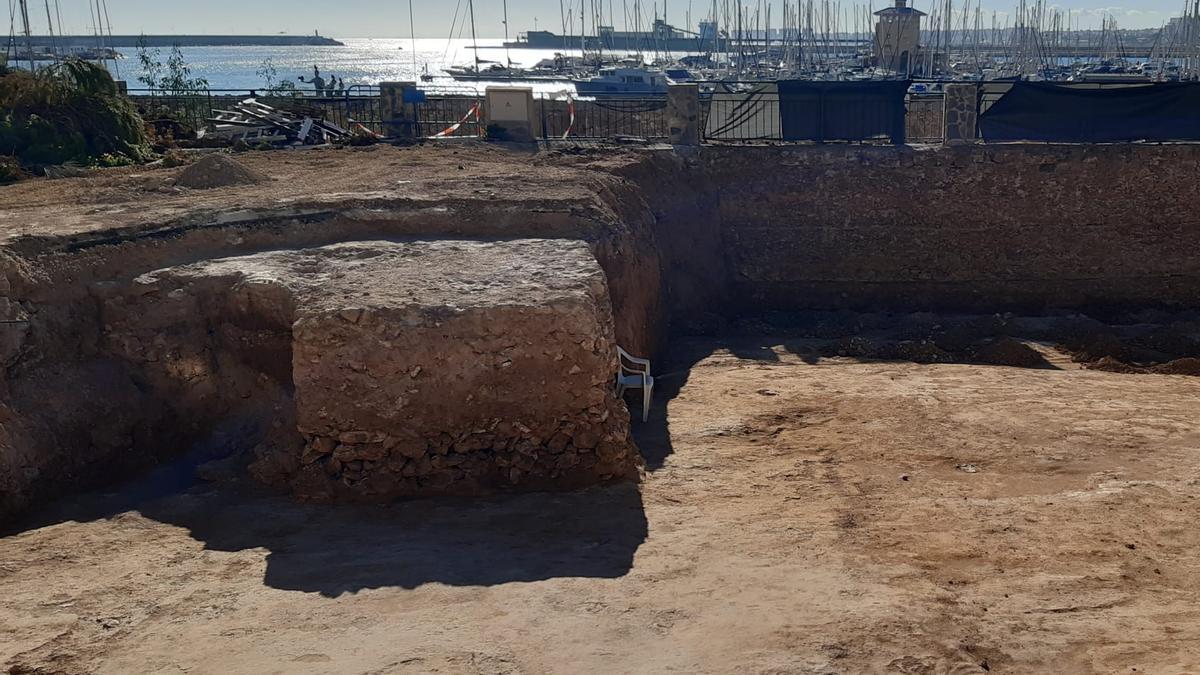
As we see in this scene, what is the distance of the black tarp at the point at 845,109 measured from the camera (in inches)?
739

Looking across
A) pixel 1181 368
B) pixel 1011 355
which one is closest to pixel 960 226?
pixel 1011 355

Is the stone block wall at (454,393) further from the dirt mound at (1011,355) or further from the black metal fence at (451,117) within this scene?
the black metal fence at (451,117)

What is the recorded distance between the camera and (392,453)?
9164 millimetres

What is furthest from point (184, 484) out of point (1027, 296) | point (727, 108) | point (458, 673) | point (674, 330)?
point (1027, 296)

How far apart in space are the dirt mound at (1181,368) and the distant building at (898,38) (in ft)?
72.9

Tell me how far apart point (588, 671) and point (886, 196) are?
14150 millimetres

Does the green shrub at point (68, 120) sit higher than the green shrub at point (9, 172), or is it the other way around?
the green shrub at point (68, 120)

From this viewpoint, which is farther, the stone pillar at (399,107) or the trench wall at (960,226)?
the stone pillar at (399,107)

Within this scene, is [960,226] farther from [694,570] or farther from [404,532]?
[404,532]

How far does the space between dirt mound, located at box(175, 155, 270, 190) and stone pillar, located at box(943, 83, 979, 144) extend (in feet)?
38.1

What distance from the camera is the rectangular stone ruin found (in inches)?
354

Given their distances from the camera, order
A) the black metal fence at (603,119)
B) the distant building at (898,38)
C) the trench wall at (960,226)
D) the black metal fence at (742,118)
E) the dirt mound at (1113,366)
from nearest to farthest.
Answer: the dirt mound at (1113,366)
the trench wall at (960,226)
the black metal fence at (742,118)
the black metal fence at (603,119)
the distant building at (898,38)

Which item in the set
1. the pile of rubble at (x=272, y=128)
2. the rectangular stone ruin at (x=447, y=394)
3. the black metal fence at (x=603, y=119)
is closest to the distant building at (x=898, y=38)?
the black metal fence at (x=603, y=119)

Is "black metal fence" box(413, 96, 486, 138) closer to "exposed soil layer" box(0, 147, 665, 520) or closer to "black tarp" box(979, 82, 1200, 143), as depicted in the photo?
"exposed soil layer" box(0, 147, 665, 520)
